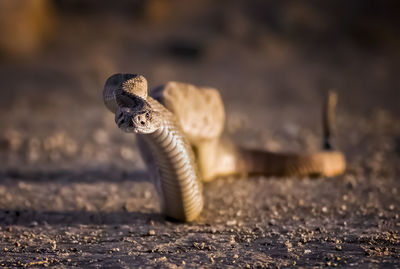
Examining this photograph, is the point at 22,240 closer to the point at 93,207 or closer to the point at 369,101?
the point at 93,207

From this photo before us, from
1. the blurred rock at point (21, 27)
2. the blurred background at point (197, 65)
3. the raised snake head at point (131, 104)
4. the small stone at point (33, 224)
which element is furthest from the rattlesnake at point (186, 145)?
the blurred rock at point (21, 27)

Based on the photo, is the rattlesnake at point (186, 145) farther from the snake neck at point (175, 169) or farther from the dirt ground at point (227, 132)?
the dirt ground at point (227, 132)

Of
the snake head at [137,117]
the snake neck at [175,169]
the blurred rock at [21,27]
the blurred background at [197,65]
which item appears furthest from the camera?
the blurred rock at [21,27]

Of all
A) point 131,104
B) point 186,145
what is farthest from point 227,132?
point 131,104

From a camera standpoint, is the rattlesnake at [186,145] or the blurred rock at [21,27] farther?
the blurred rock at [21,27]

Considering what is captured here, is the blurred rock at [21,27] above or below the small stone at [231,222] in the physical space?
above

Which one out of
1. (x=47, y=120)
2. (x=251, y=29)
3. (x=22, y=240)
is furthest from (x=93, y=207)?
(x=251, y=29)

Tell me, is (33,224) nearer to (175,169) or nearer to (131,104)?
(175,169)
